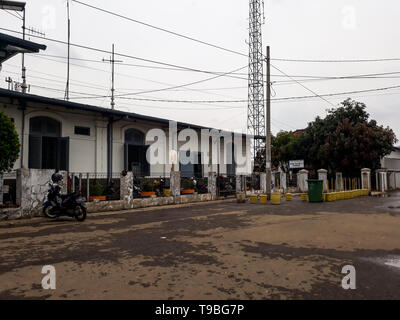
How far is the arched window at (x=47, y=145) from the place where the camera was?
1364 cm

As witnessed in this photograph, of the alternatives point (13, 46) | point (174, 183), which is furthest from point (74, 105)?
point (174, 183)

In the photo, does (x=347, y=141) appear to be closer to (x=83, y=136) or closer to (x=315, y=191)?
(x=315, y=191)

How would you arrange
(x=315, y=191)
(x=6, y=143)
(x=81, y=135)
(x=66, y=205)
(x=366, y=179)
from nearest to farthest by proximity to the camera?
(x=6, y=143)
(x=66, y=205)
(x=81, y=135)
(x=315, y=191)
(x=366, y=179)

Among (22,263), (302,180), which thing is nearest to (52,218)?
(22,263)

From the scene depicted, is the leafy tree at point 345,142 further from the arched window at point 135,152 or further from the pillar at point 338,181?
the arched window at point 135,152

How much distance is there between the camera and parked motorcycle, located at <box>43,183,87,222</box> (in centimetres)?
966

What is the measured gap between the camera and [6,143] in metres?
9.16

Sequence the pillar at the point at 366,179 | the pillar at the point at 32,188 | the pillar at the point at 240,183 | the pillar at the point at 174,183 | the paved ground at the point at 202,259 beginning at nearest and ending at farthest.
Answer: the paved ground at the point at 202,259
the pillar at the point at 32,188
the pillar at the point at 174,183
the pillar at the point at 240,183
the pillar at the point at 366,179

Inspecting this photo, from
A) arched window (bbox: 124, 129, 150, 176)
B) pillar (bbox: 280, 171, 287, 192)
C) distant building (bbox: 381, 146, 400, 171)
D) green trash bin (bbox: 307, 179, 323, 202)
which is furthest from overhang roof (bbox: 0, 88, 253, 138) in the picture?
distant building (bbox: 381, 146, 400, 171)

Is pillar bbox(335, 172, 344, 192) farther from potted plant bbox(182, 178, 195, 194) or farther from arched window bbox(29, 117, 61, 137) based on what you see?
arched window bbox(29, 117, 61, 137)

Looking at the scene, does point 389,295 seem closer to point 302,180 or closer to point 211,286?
point 211,286

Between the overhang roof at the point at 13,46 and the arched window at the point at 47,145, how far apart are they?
386cm

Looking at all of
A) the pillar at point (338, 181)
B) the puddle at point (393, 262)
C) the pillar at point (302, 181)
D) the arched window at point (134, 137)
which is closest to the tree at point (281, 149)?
the pillar at point (302, 181)

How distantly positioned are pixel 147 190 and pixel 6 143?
7272 mm
